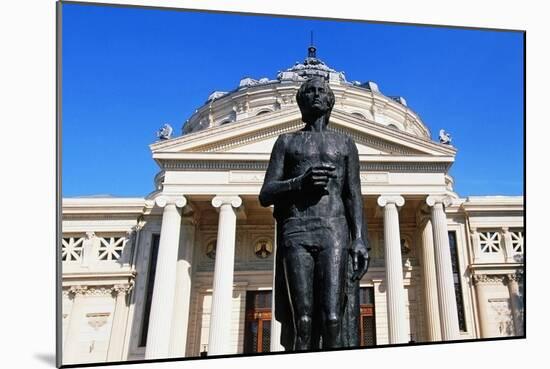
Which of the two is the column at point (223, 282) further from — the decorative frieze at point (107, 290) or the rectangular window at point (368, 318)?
the rectangular window at point (368, 318)

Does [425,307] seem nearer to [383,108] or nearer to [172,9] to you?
[383,108]

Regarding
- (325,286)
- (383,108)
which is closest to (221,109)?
(383,108)

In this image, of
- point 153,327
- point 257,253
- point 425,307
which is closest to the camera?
point 153,327

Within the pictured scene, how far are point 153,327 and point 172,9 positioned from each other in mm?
11748

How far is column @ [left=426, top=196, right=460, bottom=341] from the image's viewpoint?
16.6 metres

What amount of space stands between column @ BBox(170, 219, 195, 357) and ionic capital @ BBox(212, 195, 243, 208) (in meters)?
2.42

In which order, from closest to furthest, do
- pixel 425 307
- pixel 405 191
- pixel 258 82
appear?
pixel 405 191, pixel 425 307, pixel 258 82

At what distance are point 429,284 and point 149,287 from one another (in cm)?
1126

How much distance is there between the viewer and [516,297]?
19.2 m

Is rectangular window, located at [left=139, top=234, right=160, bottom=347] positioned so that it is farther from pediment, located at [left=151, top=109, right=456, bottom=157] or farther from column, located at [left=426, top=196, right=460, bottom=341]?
column, located at [left=426, top=196, right=460, bottom=341]

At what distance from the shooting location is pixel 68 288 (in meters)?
18.9

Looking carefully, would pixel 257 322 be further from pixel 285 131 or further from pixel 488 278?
pixel 488 278

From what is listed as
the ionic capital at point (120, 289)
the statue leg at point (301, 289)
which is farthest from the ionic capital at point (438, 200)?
the statue leg at point (301, 289)

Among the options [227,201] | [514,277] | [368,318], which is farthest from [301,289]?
[514,277]
